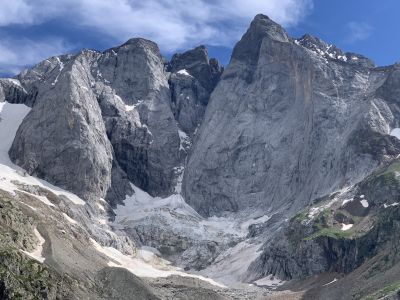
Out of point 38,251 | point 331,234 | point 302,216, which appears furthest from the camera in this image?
point 302,216

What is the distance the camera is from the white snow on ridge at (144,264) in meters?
168

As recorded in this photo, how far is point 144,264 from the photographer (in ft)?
593

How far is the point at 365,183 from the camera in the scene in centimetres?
18188

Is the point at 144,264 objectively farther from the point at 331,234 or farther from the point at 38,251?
the point at 38,251

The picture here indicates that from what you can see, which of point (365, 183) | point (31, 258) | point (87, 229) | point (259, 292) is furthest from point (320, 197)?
point (31, 258)

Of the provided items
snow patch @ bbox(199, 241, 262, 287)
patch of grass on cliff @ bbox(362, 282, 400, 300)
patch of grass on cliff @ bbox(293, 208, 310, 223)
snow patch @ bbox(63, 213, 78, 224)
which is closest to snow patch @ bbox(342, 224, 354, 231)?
patch of grass on cliff @ bbox(293, 208, 310, 223)

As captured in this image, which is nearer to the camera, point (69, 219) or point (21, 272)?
point (21, 272)

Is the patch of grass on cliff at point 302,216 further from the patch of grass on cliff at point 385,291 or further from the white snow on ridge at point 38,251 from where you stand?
the white snow on ridge at point 38,251

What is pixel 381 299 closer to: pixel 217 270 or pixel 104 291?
pixel 104 291

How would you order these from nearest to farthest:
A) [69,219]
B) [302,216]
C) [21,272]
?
[21,272], [69,219], [302,216]

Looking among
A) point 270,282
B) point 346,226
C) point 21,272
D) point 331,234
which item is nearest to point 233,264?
Result: point 270,282

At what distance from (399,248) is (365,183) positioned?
41.0 m

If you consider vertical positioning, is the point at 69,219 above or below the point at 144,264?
above

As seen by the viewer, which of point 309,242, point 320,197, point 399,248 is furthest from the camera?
point 320,197
